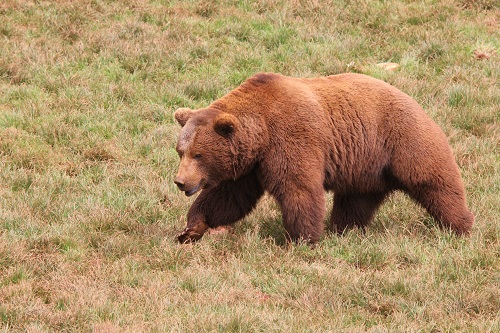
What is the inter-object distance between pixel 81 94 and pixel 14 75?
1.10m

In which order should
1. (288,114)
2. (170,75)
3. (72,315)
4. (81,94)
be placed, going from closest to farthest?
(72,315) < (288,114) < (81,94) < (170,75)

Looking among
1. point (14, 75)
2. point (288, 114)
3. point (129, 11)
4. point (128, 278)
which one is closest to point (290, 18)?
point (129, 11)

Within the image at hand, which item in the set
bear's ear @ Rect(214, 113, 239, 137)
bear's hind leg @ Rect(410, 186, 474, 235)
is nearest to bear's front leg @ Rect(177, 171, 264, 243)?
bear's ear @ Rect(214, 113, 239, 137)

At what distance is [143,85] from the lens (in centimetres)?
1161

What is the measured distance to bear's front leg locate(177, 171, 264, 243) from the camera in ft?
25.3

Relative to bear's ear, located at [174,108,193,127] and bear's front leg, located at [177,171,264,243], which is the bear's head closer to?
bear's ear, located at [174,108,193,127]

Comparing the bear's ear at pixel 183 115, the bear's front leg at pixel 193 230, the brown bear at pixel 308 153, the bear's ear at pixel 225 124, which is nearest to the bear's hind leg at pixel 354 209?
the brown bear at pixel 308 153

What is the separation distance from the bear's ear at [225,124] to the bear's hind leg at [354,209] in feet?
4.91

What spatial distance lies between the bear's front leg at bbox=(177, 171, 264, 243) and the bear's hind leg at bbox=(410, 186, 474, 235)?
1495 mm

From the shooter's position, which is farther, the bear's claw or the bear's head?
the bear's claw

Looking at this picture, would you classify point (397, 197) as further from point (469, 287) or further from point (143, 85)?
point (143, 85)

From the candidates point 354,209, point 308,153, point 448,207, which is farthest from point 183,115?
point 448,207

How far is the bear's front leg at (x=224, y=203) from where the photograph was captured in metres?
7.70

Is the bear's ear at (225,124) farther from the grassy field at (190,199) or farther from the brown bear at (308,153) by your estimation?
the grassy field at (190,199)
